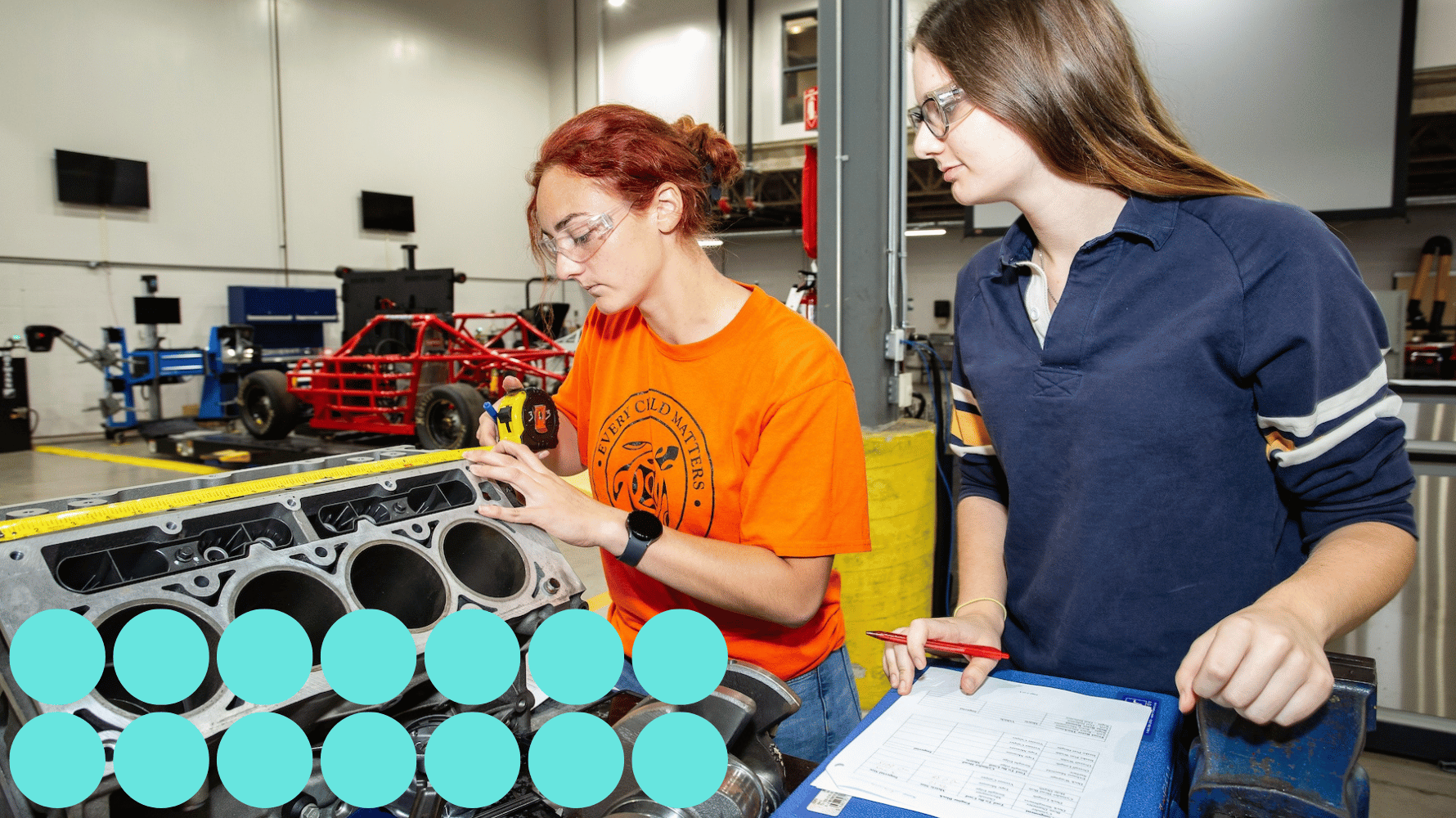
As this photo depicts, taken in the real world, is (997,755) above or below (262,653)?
below

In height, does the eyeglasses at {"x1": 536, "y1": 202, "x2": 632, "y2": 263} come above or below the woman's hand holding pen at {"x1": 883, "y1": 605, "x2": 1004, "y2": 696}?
above

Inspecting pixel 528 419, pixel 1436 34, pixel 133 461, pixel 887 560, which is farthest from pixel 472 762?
pixel 1436 34

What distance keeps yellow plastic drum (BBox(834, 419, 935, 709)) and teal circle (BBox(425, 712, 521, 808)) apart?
2.16 m

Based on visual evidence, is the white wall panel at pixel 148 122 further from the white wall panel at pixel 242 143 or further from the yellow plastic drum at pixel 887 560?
the yellow plastic drum at pixel 887 560

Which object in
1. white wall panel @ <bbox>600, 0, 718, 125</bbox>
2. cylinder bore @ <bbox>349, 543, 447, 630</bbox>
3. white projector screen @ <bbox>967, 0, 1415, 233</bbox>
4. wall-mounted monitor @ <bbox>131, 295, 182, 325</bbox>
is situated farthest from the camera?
white wall panel @ <bbox>600, 0, 718, 125</bbox>

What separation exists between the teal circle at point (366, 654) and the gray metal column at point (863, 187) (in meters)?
2.49

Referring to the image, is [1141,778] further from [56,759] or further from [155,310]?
[155,310]

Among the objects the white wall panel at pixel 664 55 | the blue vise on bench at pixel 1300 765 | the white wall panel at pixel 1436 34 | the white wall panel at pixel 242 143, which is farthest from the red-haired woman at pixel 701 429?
the white wall panel at pixel 664 55

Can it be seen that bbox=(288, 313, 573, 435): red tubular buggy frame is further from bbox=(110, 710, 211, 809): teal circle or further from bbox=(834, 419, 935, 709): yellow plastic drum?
bbox=(110, 710, 211, 809): teal circle

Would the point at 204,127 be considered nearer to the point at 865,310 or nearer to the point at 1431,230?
the point at 865,310

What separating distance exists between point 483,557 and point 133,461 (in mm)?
7696

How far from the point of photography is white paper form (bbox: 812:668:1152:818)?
649 millimetres

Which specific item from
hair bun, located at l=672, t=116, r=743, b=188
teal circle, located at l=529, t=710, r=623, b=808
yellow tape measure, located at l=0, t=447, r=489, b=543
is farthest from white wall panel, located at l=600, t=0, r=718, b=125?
teal circle, located at l=529, t=710, r=623, b=808

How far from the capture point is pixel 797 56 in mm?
11961
